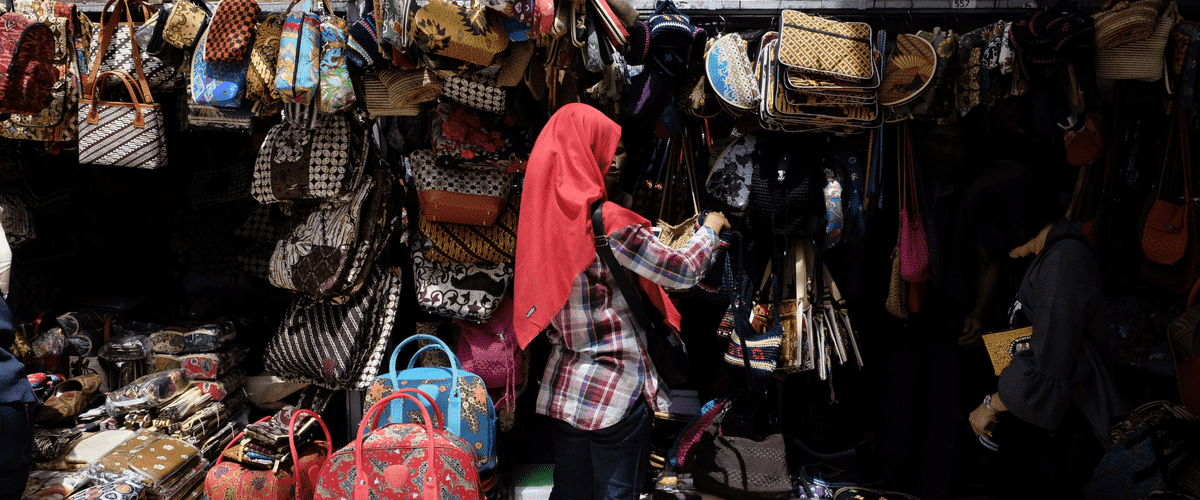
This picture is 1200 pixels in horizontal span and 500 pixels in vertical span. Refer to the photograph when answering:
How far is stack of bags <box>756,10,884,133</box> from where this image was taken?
335 centimetres

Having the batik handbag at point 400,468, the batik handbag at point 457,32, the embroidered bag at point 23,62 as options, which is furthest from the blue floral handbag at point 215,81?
the batik handbag at point 400,468

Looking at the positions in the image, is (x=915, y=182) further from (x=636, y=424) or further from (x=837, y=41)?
(x=636, y=424)

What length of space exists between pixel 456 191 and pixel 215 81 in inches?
47.1

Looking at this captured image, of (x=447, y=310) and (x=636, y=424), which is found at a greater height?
(x=447, y=310)

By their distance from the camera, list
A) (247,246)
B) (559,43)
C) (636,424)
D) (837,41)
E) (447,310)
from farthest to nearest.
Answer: (247,246) < (447,310) < (837,41) < (559,43) < (636,424)

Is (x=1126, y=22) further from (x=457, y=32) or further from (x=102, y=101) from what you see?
(x=102, y=101)

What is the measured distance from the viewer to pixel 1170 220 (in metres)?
3.46

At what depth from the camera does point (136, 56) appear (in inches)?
136

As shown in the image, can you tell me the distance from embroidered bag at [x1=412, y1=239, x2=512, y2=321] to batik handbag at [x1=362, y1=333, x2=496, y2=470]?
358mm

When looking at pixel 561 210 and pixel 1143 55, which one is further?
pixel 1143 55

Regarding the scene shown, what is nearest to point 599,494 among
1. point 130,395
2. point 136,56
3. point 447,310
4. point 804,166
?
point 447,310

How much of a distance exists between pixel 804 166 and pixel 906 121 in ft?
2.14

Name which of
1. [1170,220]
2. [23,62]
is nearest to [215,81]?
[23,62]

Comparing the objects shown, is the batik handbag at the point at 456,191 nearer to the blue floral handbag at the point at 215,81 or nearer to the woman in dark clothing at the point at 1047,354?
the blue floral handbag at the point at 215,81
